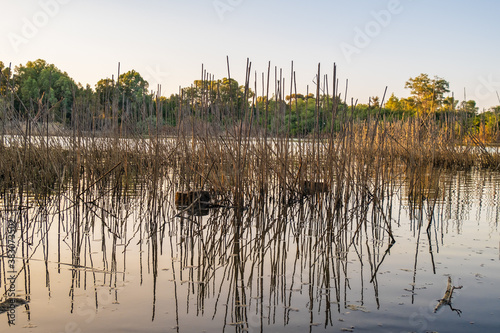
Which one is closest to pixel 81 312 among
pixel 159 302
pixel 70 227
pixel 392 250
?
pixel 159 302

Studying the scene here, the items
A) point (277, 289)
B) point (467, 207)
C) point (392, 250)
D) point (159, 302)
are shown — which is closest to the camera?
point (159, 302)

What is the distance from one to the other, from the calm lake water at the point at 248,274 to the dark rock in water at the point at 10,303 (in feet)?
0.17

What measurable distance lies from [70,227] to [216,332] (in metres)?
2.71

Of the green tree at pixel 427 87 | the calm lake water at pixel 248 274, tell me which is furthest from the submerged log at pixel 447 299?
the green tree at pixel 427 87

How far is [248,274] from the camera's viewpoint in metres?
3.19

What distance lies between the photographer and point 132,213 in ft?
17.6

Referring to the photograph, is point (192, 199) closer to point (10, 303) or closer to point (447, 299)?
point (10, 303)

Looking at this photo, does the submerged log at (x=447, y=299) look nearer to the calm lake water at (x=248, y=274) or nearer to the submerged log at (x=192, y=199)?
the calm lake water at (x=248, y=274)

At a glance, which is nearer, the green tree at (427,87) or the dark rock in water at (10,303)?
the dark rock in water at (10,303)

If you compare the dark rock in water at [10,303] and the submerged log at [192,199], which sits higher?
the submerged log at [192,199]

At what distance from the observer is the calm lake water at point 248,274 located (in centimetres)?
242

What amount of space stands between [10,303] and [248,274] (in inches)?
57.5

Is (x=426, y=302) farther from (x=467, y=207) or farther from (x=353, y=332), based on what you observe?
(x=467, y=207)

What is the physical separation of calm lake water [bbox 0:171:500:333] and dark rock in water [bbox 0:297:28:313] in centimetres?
5
